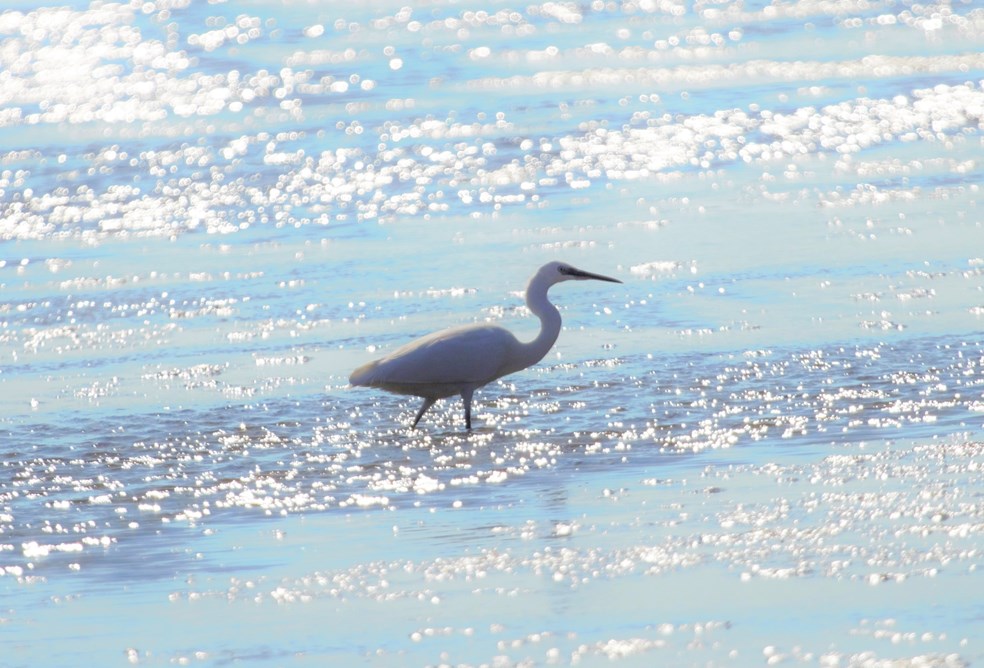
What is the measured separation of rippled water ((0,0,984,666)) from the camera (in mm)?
5809

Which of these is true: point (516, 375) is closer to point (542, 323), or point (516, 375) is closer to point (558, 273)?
point (542, 323)

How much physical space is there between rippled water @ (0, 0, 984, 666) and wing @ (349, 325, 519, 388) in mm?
266

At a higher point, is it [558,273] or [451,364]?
[558,273]

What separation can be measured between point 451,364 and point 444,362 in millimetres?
39

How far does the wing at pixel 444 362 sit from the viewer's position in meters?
9.66

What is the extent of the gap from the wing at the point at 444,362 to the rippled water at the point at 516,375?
0.27 m

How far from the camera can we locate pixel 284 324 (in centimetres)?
1191

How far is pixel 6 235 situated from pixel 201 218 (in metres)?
1.66

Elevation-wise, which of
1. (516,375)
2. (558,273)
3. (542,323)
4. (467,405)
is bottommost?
(467,405)

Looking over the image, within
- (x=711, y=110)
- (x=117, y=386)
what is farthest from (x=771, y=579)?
(x=711, y=110)

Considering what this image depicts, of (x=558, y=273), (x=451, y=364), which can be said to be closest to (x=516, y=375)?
(x=558, y=273)

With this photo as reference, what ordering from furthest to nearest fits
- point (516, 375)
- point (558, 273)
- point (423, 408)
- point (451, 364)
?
A: point (516, 375) < point (558, 273) < point (423, 408) < point (451, 364)

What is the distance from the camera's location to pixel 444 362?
964cm

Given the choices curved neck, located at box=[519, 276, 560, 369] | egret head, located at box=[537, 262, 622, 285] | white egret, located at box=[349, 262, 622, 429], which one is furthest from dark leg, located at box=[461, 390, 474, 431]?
egret head, located at box=[537, 262, 622, 285]
